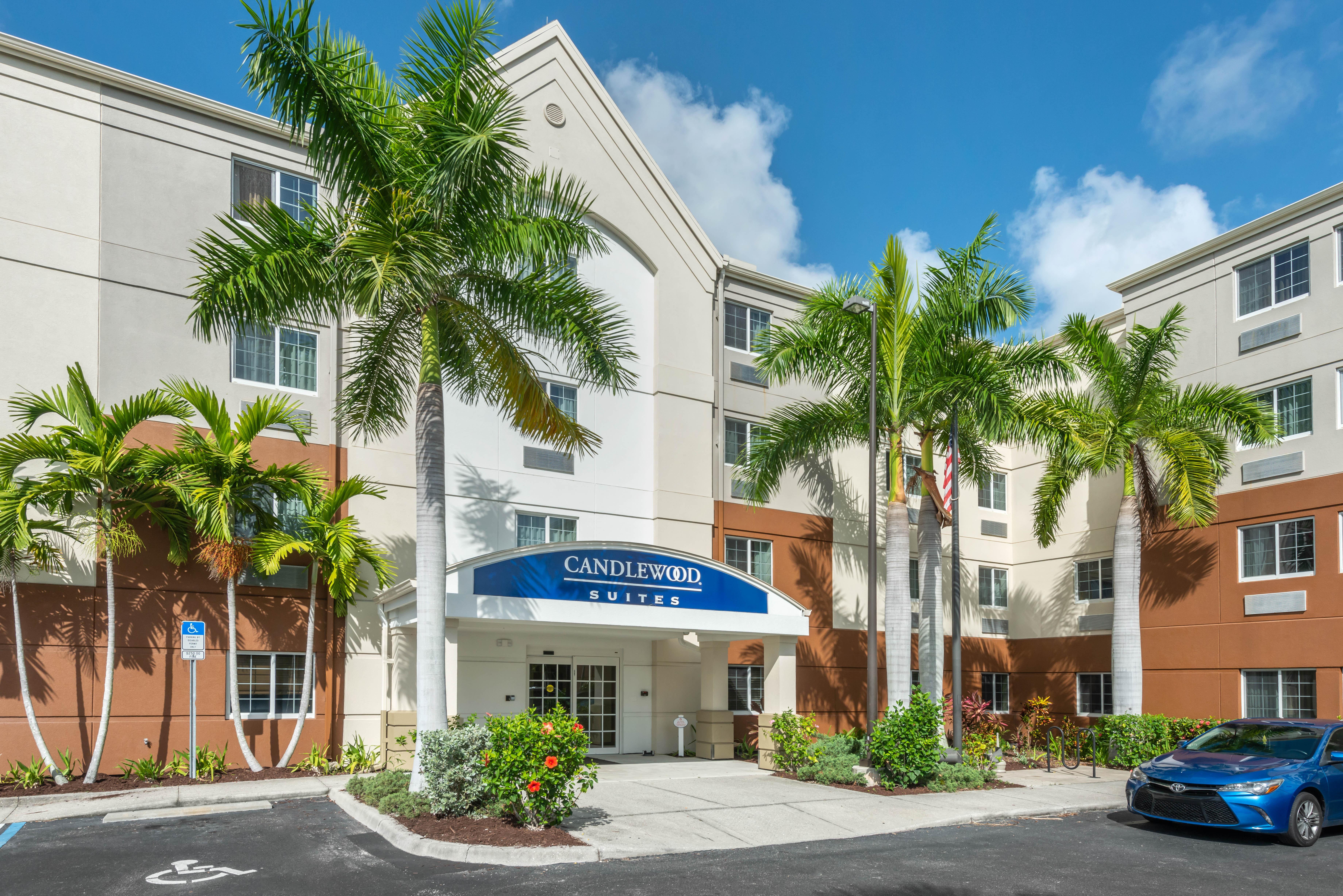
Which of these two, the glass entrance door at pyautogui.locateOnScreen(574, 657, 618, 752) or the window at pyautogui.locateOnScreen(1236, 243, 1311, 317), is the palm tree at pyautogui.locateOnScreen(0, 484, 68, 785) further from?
the window at pyautogui.locateOnScreen(1236, 243, 1311, 317)

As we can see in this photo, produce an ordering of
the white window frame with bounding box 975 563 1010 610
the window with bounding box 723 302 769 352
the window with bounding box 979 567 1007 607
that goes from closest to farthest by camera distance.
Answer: the window with bounding box 723 302 769 352
the white window frame with bounding box 975 563 1010 610
the window with bounding box 979 567 1007 607

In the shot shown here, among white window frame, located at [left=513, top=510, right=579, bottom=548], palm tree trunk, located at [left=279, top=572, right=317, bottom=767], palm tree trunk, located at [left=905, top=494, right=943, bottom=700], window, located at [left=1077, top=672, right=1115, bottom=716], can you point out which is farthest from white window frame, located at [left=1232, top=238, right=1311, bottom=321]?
palm tree trunk, located at [left=279, top=572, right=317, bottom=767]

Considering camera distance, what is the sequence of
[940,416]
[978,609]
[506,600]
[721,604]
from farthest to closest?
[978,609], [940,416], [721,604], [506,600]

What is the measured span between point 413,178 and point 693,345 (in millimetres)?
11042

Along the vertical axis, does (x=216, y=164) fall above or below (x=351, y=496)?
above

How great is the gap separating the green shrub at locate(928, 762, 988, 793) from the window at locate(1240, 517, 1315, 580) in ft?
29.9

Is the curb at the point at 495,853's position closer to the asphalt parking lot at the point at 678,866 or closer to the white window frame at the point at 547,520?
the asphalt parking lot at the point at 678,866

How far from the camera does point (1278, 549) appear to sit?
2177 cm

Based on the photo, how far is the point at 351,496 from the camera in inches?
700

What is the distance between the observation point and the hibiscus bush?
37.9 ft

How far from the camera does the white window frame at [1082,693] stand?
25203mm

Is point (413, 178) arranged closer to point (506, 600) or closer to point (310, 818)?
point (506, 600)

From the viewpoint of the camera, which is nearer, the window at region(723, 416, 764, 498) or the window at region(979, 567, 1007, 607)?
the window at region(723, 416, 764, 498)

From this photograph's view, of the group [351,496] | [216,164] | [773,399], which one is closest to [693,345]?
[773,399]
